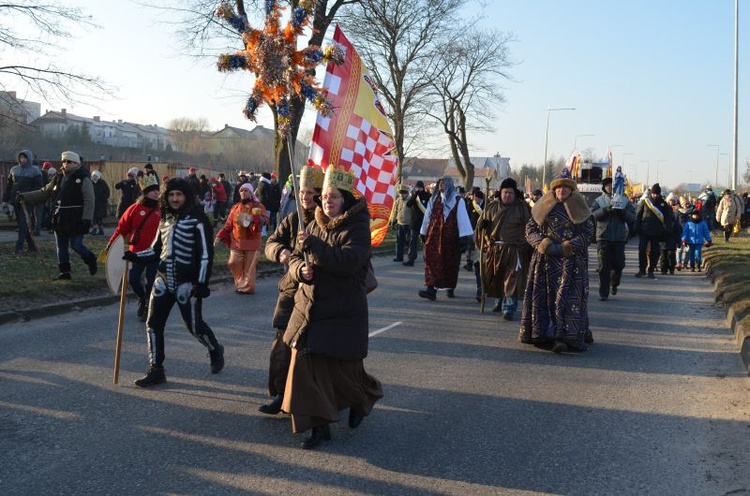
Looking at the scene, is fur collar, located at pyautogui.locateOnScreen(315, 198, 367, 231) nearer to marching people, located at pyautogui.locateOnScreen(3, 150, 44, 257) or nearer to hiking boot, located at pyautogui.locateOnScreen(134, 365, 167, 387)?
hiking boot, located at pyautogui.locateOnScreen(134, 365, 167, 387)

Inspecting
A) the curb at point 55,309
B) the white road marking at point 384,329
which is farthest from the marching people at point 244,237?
the white road marking at point 384,329

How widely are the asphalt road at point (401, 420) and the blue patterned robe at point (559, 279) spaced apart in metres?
0.30

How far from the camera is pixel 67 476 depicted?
448 centimetres

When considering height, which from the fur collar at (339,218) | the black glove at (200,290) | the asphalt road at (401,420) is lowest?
the asphalt road at (401,420)

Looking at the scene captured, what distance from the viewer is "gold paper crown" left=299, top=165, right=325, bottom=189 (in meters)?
5.86

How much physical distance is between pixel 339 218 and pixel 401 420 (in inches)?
68.3

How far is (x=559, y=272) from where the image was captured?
28.1ft

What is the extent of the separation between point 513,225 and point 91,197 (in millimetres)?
6240

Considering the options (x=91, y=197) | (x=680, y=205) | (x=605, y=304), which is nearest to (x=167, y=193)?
(x=91, y=197)

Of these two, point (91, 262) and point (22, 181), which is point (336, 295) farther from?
point (22, 181)

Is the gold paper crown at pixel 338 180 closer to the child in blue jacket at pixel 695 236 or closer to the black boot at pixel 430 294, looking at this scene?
the black boot at pixel 430 294

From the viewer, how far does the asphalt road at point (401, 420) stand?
15.1ft

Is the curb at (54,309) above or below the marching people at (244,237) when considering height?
below

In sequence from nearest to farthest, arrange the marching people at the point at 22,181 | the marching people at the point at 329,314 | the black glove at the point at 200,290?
1. the marching people at the point at 329,314
2. the black glove at the point at 200,290
3. the marching people at the point at 22,181
